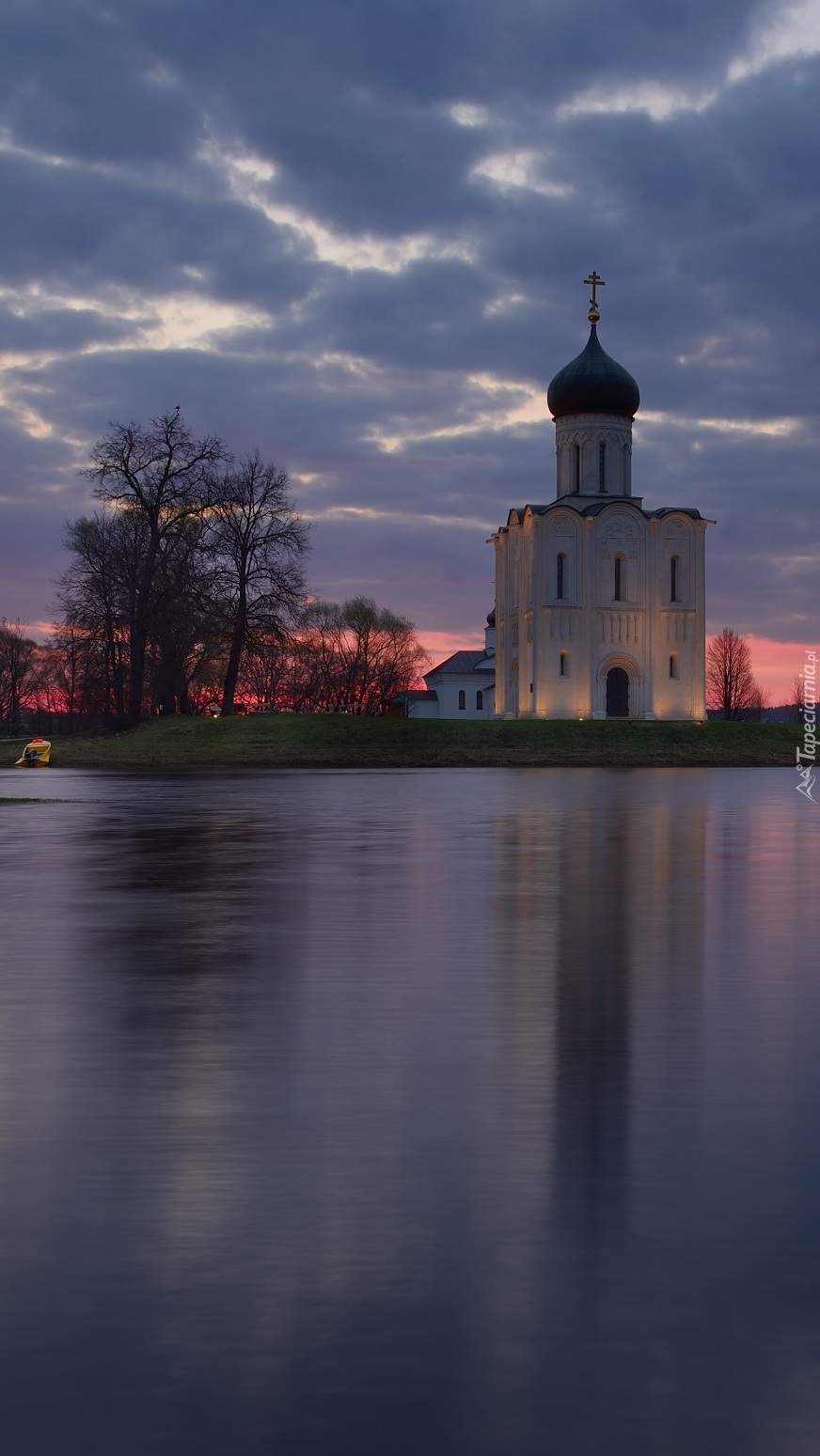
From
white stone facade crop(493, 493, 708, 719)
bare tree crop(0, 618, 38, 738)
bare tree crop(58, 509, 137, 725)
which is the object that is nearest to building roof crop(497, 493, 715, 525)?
white stone facade crop(493, 493, 708, 719)

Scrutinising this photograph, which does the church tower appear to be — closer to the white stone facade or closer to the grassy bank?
the white stone facade

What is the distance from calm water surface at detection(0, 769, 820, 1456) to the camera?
3.38 meters

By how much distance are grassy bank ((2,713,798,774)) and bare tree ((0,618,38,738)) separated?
200 ft

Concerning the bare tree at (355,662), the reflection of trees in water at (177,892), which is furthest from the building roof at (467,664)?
the reflection of trees in water at (177,892)

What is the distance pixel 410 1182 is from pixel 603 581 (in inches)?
3433

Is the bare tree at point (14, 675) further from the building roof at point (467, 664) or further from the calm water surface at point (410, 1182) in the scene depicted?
the calm water surface at point (410, 1182)

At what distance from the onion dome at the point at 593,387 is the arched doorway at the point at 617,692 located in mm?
15656

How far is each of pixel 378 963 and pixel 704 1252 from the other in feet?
18.9

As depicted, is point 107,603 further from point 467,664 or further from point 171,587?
point 467,664

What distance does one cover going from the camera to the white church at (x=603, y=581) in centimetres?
8938

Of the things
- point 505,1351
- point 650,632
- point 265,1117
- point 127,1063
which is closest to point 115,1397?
point 505,1351

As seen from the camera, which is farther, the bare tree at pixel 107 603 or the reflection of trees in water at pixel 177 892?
the bare tree at pixel 107 603

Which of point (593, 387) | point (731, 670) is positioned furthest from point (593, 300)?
point (731, 670)

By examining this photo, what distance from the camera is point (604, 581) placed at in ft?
298
